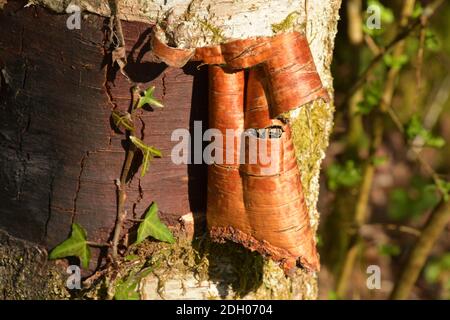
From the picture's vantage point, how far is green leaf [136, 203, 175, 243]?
5.58 ft

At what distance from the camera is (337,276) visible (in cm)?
352

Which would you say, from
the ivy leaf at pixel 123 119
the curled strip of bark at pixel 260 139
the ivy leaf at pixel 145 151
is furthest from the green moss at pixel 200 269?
the ivy leaf at pixel 123 119

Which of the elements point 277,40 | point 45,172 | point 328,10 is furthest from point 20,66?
point 328,10

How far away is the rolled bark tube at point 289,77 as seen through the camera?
1.53 m

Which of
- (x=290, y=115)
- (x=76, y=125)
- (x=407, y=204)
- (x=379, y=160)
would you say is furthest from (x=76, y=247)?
(x=407, y=204)

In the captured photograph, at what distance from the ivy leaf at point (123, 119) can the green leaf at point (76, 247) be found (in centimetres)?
32

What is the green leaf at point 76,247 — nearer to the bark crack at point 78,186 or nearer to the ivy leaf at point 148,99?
the bark crack at point 78,186

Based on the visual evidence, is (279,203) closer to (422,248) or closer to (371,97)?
(371,97)

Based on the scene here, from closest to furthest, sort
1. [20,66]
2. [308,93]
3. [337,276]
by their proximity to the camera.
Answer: [308,93], [20,66], [337,276]

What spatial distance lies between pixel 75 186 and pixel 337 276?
7.02 feet

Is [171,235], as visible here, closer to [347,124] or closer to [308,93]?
[308,93]

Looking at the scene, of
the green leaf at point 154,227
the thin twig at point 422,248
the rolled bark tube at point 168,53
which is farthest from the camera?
the thin twig at point 422,248

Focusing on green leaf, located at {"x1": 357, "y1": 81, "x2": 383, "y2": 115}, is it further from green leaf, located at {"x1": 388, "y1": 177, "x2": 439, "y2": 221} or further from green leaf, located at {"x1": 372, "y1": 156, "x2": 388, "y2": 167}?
green leaf, located at {"x1": 388, "y1": 177, "x2": 439, "y2": 221}

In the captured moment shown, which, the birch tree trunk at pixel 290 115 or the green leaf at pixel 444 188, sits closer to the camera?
the birch tree trunk at pixel 290 115
